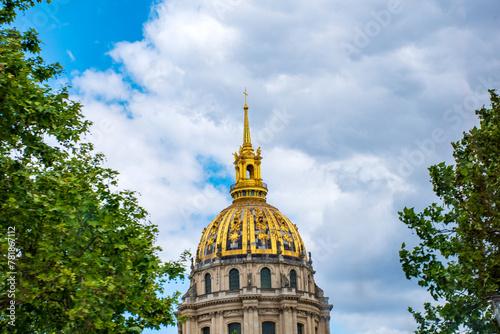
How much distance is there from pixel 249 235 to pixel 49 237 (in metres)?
76.4

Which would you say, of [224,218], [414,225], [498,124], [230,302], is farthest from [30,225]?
[224,218]

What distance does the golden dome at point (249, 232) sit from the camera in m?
95.9

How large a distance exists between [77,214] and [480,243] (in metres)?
13.1

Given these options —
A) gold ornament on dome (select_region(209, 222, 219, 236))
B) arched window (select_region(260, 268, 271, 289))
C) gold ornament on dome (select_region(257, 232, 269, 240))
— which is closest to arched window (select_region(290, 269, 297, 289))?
arched window (select_region(260, 268, 271, 289))

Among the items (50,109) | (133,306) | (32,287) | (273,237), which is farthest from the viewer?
(273,237)

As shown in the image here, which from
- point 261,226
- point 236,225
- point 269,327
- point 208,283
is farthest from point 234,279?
point 261,226

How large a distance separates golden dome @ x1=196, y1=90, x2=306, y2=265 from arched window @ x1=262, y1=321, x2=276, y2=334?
988 cm

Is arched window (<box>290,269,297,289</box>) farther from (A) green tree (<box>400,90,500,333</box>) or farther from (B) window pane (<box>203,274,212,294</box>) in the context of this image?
(A) green tree (<box>400,90,500,333</box>)

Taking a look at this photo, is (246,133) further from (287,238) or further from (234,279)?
(234,279)

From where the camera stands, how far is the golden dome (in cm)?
9594

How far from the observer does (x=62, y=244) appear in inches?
826

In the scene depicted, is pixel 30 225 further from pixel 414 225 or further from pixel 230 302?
pixel 230 302

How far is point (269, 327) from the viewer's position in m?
91.6

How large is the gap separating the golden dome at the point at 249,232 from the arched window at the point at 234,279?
7.72 ft
